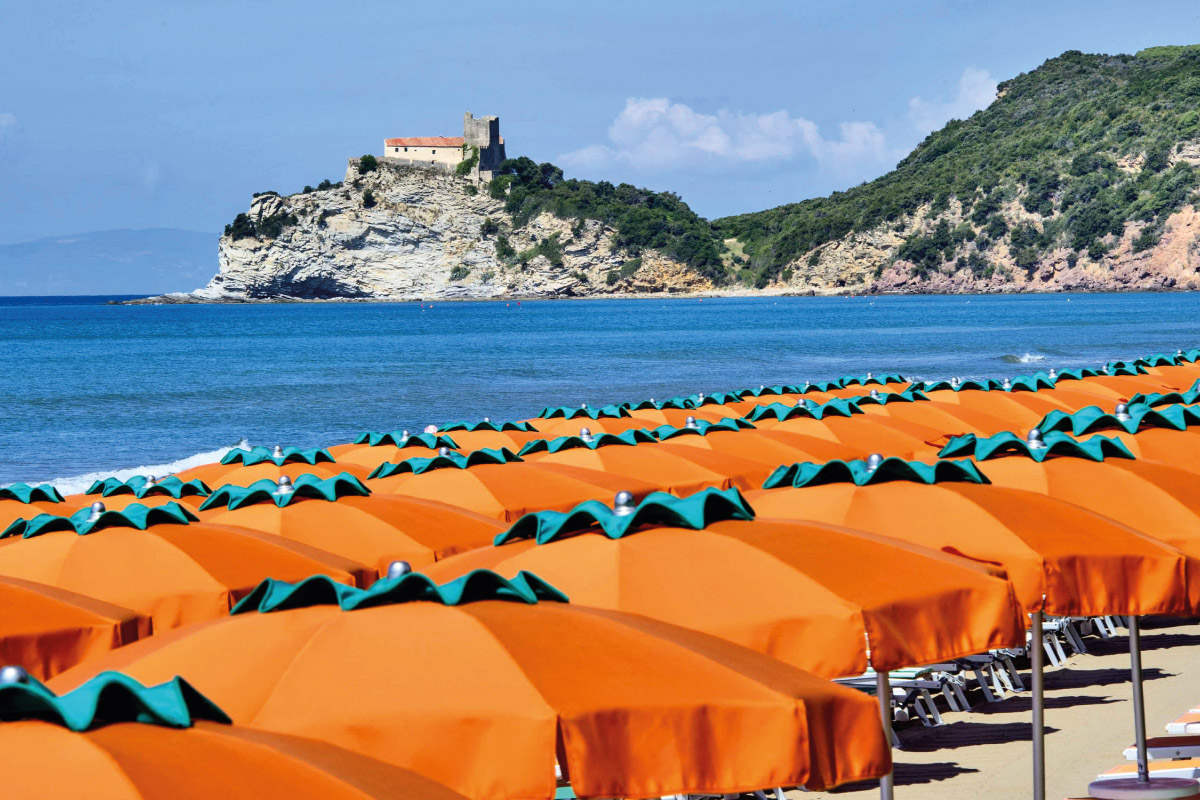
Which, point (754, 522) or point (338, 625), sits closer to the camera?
point (338, 625)

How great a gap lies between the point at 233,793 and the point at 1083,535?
5137mm

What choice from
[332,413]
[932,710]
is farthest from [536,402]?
[932,710]

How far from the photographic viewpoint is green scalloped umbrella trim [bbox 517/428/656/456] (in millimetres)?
13547

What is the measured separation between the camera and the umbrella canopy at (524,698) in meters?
3.96

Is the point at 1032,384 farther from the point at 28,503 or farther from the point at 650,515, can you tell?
the point at 650,515

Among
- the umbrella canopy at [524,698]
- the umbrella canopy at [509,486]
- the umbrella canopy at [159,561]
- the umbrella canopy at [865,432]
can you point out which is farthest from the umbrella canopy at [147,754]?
the umbrella canopy at [865,432]

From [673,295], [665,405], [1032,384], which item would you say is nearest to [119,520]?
[665,405]

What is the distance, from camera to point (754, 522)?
6.48m

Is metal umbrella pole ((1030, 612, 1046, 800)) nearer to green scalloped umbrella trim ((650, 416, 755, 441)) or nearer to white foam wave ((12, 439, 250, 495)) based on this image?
green scalloped umbrella trim ((650, 416, 755, 441))

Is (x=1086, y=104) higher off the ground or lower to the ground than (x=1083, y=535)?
higher

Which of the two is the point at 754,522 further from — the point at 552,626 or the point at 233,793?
the point at 233,793

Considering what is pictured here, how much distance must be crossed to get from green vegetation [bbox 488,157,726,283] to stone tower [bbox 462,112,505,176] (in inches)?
86.5

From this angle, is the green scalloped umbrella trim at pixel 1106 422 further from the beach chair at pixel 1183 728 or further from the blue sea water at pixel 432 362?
the blue sea water at pixel 432 362

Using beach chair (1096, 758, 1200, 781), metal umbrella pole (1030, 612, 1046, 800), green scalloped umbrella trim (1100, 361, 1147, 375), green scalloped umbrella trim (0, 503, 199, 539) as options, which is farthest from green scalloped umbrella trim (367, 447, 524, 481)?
green scalloped umbrella trim (1100, 361, 1147, 375)
